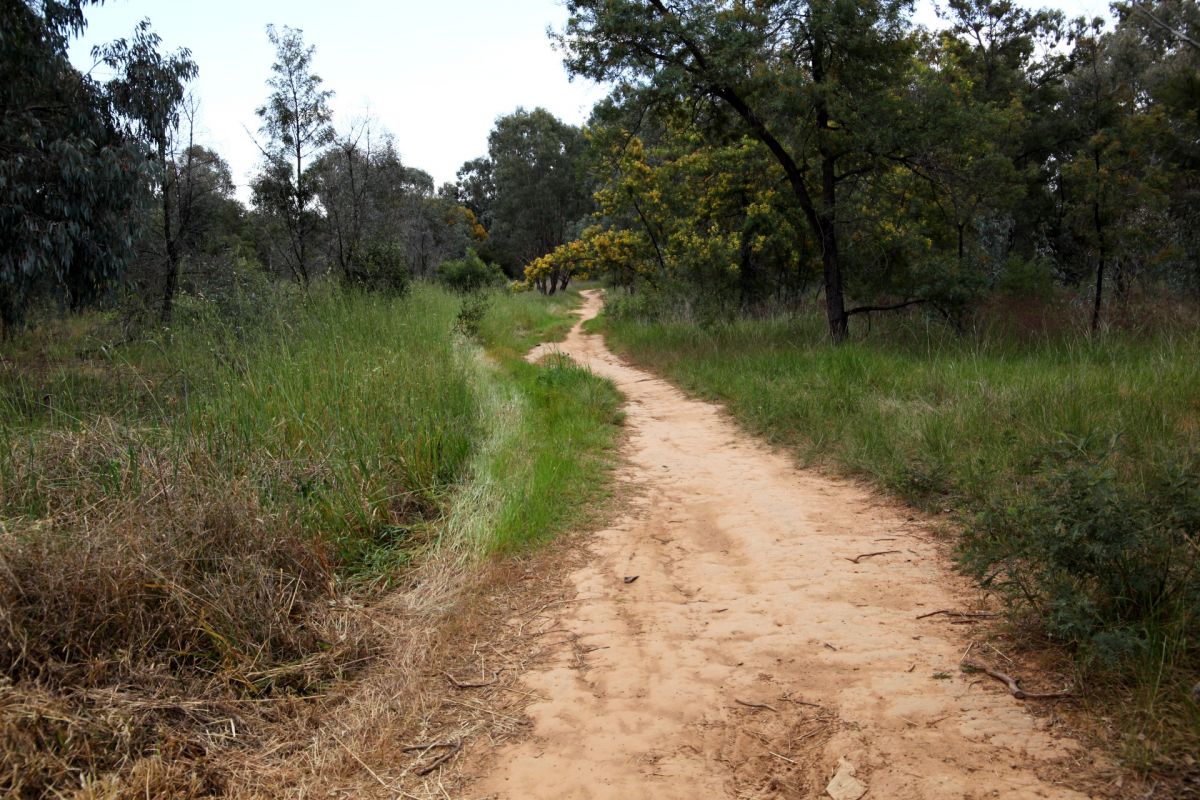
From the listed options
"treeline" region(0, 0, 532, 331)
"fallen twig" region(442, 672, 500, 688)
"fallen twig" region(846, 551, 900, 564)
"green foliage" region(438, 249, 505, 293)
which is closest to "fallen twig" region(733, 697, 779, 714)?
"fallen twig" region(442, 672, 500, 688)

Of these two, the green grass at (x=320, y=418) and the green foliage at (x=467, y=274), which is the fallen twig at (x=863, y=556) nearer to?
the green grass at (x=320, y=418)

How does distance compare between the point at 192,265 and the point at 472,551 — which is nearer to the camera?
the point at 472,551

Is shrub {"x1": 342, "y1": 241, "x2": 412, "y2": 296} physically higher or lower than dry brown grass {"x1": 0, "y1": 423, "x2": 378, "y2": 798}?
higher

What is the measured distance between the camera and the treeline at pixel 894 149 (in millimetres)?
11000

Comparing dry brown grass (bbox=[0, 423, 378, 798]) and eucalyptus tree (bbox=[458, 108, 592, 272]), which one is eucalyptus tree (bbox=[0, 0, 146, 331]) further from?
eucalyptus tree (bbox=[458, 108, 592, 272])

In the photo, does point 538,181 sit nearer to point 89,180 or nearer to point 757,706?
point 89,180

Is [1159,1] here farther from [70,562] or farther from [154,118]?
[70,562]

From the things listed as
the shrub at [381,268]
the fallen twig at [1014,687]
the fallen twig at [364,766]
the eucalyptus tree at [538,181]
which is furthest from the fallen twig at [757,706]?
the eucalyptus tree at [538,181]

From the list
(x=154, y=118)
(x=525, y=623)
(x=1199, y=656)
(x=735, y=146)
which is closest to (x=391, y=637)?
(x=525, y=623)

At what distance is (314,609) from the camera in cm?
366

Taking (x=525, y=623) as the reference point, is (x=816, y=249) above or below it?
above

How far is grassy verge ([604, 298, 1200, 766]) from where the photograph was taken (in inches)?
110

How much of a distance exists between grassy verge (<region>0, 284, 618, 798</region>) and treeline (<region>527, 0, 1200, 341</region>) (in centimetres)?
640

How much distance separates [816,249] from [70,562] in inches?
598
